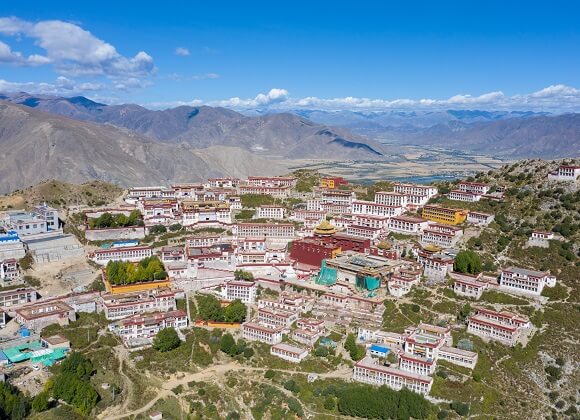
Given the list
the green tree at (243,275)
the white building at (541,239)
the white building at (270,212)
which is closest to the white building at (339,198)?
the white building at (270,212)

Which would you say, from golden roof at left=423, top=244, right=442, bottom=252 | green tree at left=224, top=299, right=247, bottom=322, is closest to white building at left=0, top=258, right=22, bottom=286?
green tree at left=224, top=299, right=247, bottom=322

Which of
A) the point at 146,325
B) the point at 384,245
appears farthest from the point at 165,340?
the point at 384,245

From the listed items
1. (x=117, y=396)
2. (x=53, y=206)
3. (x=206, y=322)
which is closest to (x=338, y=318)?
(x=206, y=322)

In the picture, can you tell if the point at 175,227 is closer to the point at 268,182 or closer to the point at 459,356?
the point at 268,182

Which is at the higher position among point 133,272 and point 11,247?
point 11,247

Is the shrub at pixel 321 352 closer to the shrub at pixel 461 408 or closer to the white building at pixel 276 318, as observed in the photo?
the white building at pixel 276 318

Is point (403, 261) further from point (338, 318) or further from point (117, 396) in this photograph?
point (117, 396)
